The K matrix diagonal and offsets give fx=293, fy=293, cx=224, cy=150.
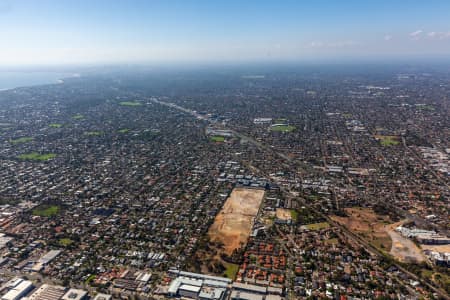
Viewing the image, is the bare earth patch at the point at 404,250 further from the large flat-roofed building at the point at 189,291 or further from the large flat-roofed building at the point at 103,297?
the large flat-roofed building at the point at 103,297

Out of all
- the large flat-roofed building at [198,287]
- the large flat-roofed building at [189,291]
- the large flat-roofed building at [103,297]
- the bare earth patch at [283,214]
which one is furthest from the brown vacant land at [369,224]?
the large flat-roofed building at [103,297]

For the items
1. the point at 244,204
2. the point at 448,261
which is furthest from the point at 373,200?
the point at 244,204

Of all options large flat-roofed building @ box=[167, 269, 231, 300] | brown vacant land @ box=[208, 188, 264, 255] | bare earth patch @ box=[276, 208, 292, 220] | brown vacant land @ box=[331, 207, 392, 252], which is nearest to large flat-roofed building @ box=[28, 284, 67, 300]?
large flat-roofed building @ box=[167, 269, 231, 300]

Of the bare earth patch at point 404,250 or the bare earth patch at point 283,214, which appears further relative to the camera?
the bare earth patch at point 283,214

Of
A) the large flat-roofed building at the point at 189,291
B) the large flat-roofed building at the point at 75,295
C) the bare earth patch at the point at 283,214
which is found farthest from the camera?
the bare earth patch at the point at 283,214

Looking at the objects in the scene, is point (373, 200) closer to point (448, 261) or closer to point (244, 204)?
point (448, 261)

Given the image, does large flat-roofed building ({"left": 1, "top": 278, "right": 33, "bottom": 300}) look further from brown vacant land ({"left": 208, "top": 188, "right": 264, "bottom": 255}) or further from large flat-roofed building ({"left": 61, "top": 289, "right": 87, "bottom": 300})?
brown vacant land ({"left": 208, "top": 188, "right": 264, "bottom": 255})
